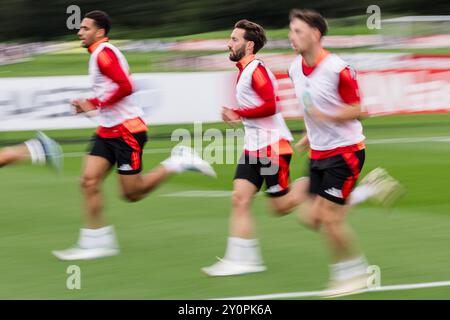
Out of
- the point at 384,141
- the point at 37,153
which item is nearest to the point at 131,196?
the point at 37,153

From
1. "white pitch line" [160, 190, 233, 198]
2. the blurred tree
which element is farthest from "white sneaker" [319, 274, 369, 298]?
the blurred tree

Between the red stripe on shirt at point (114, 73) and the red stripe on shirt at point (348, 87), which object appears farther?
the red stripe on shirt at point (114, 73)

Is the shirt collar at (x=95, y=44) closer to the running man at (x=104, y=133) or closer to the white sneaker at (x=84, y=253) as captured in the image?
the running man at (x=104, y=133)

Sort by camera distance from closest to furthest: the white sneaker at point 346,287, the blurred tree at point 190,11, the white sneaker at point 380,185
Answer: the white sneaker at point 346,287
the white sneaker at point 380,185
the blurred tree at point 190,11

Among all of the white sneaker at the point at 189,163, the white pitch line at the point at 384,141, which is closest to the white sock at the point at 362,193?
the white sneaker at the point at 189,163

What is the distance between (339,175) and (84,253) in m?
2.65

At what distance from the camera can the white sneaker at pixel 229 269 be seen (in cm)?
896

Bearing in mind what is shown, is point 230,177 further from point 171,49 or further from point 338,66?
point 171,49

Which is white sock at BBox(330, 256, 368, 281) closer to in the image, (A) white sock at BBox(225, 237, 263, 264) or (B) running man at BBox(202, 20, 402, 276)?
(B) running man at BBox(202, 20, 402, 276)

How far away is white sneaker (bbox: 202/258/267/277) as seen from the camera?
8.96 m

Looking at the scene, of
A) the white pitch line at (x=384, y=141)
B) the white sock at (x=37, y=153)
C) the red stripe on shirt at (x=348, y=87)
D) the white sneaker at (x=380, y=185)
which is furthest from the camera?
the white pitch line at (x=384, y=141)

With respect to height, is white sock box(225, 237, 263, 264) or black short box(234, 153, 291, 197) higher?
black short box(234, 153, 291, 197)

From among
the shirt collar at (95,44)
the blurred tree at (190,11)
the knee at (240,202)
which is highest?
the blurred tree at (190,11)

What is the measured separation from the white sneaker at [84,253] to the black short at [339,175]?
7.75 ft
